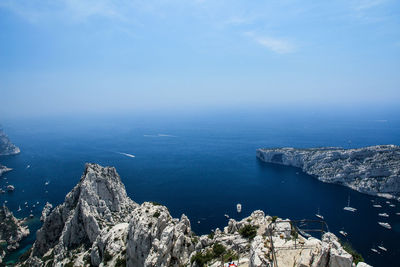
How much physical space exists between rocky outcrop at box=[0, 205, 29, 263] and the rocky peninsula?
485 inches

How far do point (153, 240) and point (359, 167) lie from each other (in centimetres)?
9462

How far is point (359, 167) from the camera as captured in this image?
91.4 meters

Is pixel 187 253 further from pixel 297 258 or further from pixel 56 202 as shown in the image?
pixel 56 202

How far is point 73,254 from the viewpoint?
35594mm

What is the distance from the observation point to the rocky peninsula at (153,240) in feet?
49.2

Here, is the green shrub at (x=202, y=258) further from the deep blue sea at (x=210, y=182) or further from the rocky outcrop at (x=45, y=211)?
the rocky outcrop at (x=45, y=211)

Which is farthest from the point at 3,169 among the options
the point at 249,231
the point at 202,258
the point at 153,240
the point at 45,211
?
the point at 249,231

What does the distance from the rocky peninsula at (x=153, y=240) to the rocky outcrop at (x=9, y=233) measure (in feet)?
40.4

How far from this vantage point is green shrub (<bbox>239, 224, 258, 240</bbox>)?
85.8ft

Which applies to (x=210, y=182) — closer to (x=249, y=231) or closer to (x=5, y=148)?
(x=249, y=231)

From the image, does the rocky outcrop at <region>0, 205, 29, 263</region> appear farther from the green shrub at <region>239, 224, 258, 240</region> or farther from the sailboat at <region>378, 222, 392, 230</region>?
the sailboat at <region>378, 222, 392, 230</region>

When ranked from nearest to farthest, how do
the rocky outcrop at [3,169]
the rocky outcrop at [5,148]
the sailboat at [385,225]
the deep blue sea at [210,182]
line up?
the sailboat at [385,225] → the deep blue sea at [210,182] → the rocky outcrop at [3,169] → the rocky outcrop at [5,148]

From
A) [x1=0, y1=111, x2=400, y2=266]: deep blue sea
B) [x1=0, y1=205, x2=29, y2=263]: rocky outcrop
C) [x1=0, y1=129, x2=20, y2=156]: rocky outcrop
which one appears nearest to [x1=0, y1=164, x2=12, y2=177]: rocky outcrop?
[x1=0, y1=111, x2=400, y2=266]: deep blue sea

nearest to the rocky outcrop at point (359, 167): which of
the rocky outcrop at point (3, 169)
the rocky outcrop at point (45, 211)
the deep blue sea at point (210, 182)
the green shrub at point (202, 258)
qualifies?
Answer: the deep blue sea at point (210, 182)
